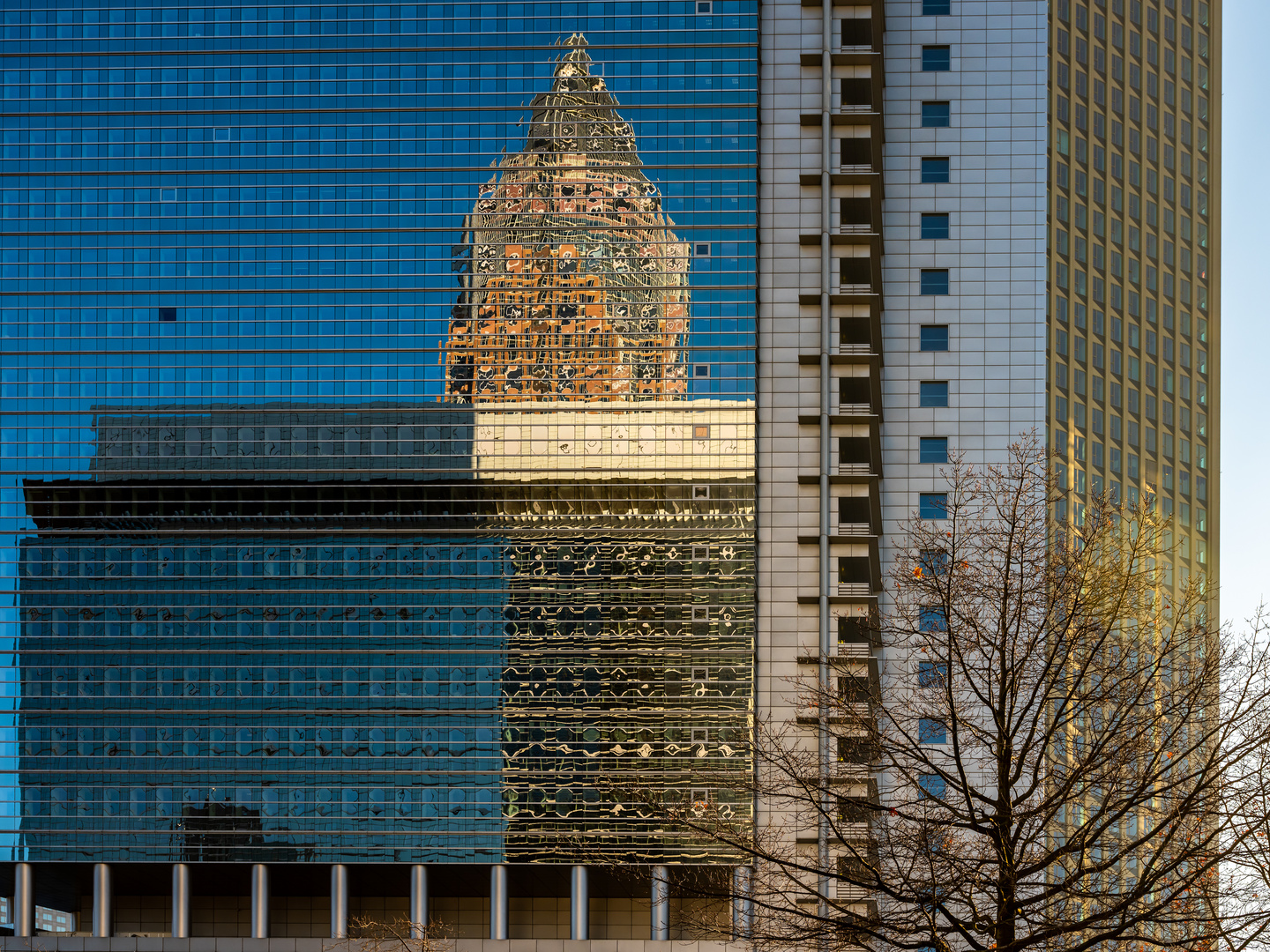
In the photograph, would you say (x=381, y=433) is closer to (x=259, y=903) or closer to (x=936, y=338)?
(x=259, y=903)

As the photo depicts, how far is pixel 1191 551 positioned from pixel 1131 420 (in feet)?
54.2

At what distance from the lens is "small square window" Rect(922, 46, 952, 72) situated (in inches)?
3061

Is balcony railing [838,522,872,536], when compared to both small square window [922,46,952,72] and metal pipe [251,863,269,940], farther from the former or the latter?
metal pipe [251,863,269,940]

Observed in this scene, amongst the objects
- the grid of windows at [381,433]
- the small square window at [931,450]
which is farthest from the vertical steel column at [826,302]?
the small square window at [931,450]

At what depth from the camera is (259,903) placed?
77375mm

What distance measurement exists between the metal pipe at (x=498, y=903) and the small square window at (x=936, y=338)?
1556 inches

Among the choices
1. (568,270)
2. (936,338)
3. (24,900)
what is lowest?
(24,900)

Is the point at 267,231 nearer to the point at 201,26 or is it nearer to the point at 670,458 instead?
the point at 201,26

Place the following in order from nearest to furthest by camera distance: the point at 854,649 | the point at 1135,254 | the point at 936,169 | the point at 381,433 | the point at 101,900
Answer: the point at 854,649 < the point at 936,169 < the point at 101,900 < the point at 381,433 < the point at 1135,254

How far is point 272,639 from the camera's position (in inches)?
3110

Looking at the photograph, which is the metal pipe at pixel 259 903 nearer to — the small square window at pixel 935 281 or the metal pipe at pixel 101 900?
the metal pipe at pixel 101 900

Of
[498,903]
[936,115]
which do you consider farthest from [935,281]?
[498,903]

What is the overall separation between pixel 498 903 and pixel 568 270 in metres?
38.2

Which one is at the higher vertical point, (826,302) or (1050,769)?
(826,302)
